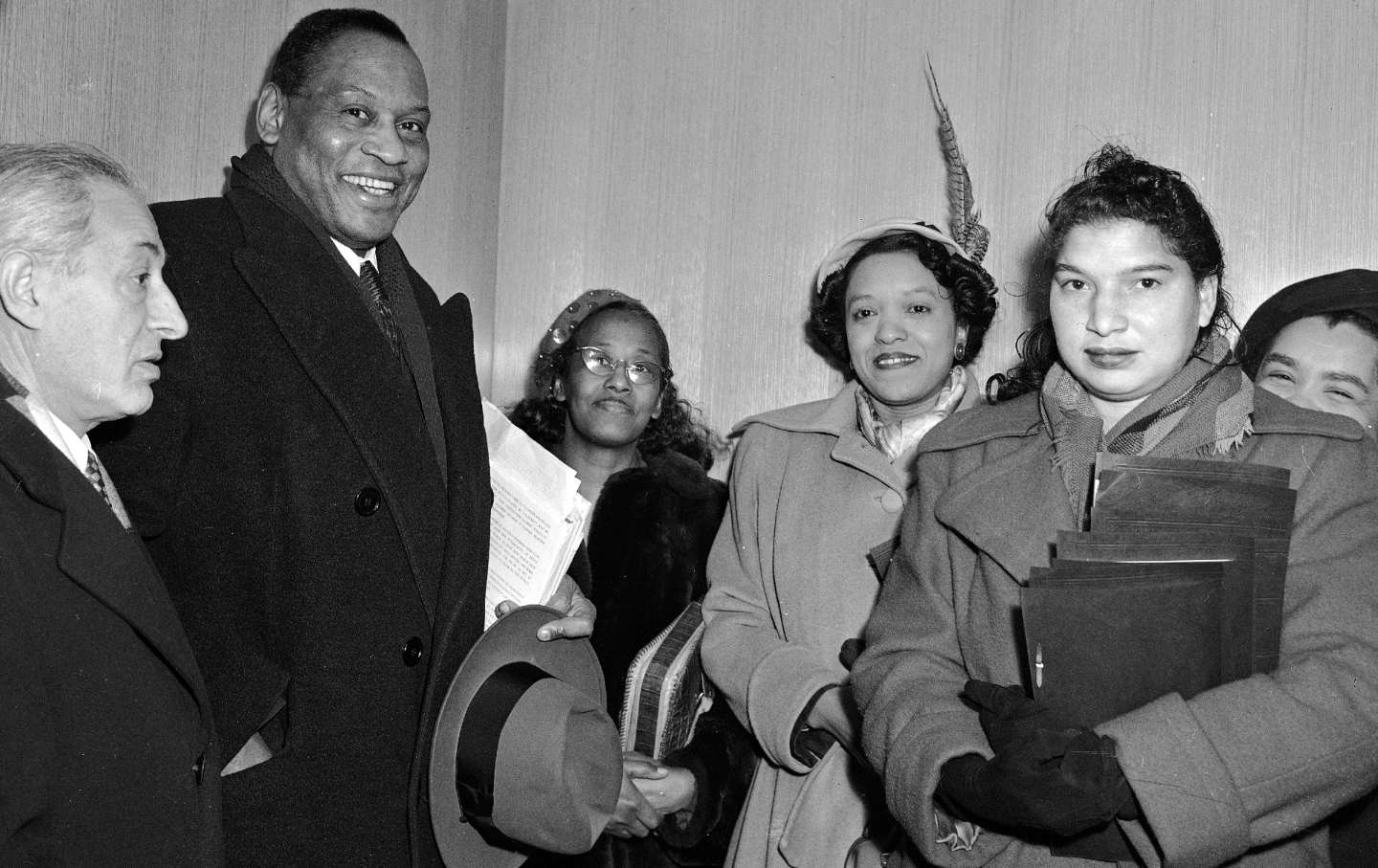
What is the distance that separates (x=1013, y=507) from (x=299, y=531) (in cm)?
109

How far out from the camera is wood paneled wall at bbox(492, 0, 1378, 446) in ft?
9.62

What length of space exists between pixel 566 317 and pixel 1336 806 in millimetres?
2051

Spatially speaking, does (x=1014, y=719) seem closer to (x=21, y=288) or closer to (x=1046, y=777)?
(x=1046, y=777)

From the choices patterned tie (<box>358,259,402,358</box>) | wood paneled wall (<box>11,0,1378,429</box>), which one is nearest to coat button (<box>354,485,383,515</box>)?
patterned tie (<box>358,259,402,358</box>)

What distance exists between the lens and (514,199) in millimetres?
3625

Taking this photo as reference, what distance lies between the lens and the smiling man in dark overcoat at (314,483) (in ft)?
5.87

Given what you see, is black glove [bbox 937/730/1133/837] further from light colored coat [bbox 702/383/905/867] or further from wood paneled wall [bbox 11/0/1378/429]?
wood paneled wall [bbox 11/0/1378/429]

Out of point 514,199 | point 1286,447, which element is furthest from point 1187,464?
point 514,199

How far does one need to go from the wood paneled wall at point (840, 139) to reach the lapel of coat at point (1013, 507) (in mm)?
1425

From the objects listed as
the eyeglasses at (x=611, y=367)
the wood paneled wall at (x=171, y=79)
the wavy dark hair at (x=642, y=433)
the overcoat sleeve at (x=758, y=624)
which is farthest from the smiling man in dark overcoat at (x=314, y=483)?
the wavy dark hair at (x=642, y=433)

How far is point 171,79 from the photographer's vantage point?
2.24 m

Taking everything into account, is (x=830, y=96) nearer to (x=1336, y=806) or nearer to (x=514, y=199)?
(x=514, y=199)

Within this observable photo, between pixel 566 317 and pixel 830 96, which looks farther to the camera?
pixel 830 96

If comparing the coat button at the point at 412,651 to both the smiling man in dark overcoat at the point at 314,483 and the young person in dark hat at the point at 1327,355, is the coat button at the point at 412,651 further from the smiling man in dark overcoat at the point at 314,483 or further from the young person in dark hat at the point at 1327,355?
the young person in dark hat at the point at 1327,355
